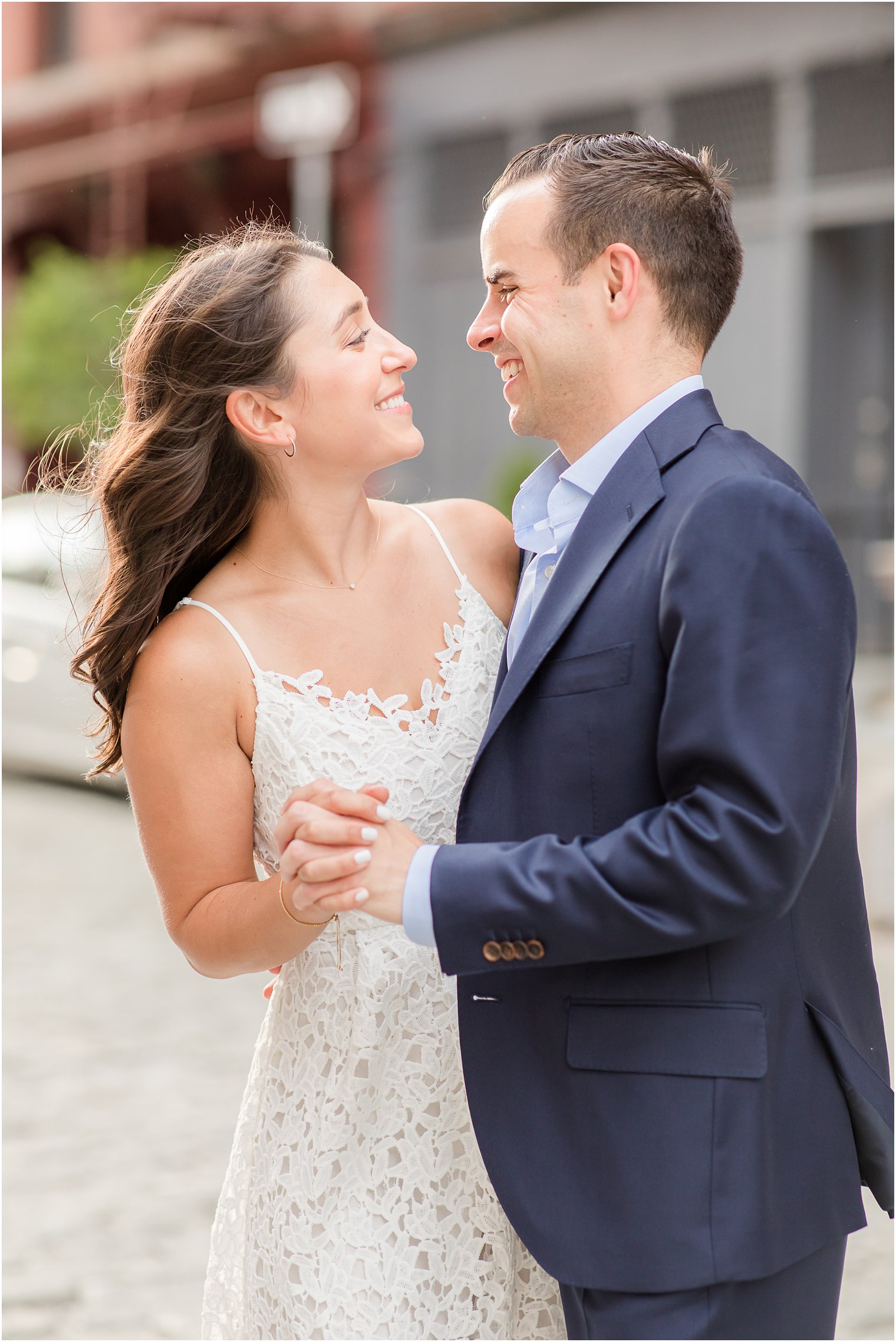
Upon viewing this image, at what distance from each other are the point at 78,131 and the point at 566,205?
63.1 feet

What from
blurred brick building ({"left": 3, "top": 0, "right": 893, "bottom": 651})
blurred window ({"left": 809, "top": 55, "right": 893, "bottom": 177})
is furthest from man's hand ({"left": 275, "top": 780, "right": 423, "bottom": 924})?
blurred window ({"left": 809, "top": 55, "right": 893, "bottom": 177})

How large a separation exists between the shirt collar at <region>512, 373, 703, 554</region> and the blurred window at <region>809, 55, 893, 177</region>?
11.4m

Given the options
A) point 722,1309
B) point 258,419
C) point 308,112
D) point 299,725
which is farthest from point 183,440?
point 308,112

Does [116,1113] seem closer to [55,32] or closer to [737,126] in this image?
[737,126]

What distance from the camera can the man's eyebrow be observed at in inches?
95.7

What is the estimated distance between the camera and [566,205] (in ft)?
6.82

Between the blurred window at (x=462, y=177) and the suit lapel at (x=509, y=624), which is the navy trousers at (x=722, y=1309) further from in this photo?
the blurred window at (x=462, y=177)

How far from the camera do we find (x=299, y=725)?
7.64 ft

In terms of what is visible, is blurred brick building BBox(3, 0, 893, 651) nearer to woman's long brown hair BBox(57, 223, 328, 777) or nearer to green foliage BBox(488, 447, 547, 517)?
green foliage BBox(488, 447, 547, 517)

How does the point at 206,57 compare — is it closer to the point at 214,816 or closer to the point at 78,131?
the point at 78,131

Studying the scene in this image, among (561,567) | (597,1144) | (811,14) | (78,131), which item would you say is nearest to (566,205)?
(561,567)

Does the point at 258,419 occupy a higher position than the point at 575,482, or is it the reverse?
the point at 258,419

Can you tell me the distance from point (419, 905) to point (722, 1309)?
0.65m

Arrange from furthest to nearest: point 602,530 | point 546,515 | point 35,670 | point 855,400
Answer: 1. point 855,400
2. point 35,670
3. point 546,515
4. point 602,530
